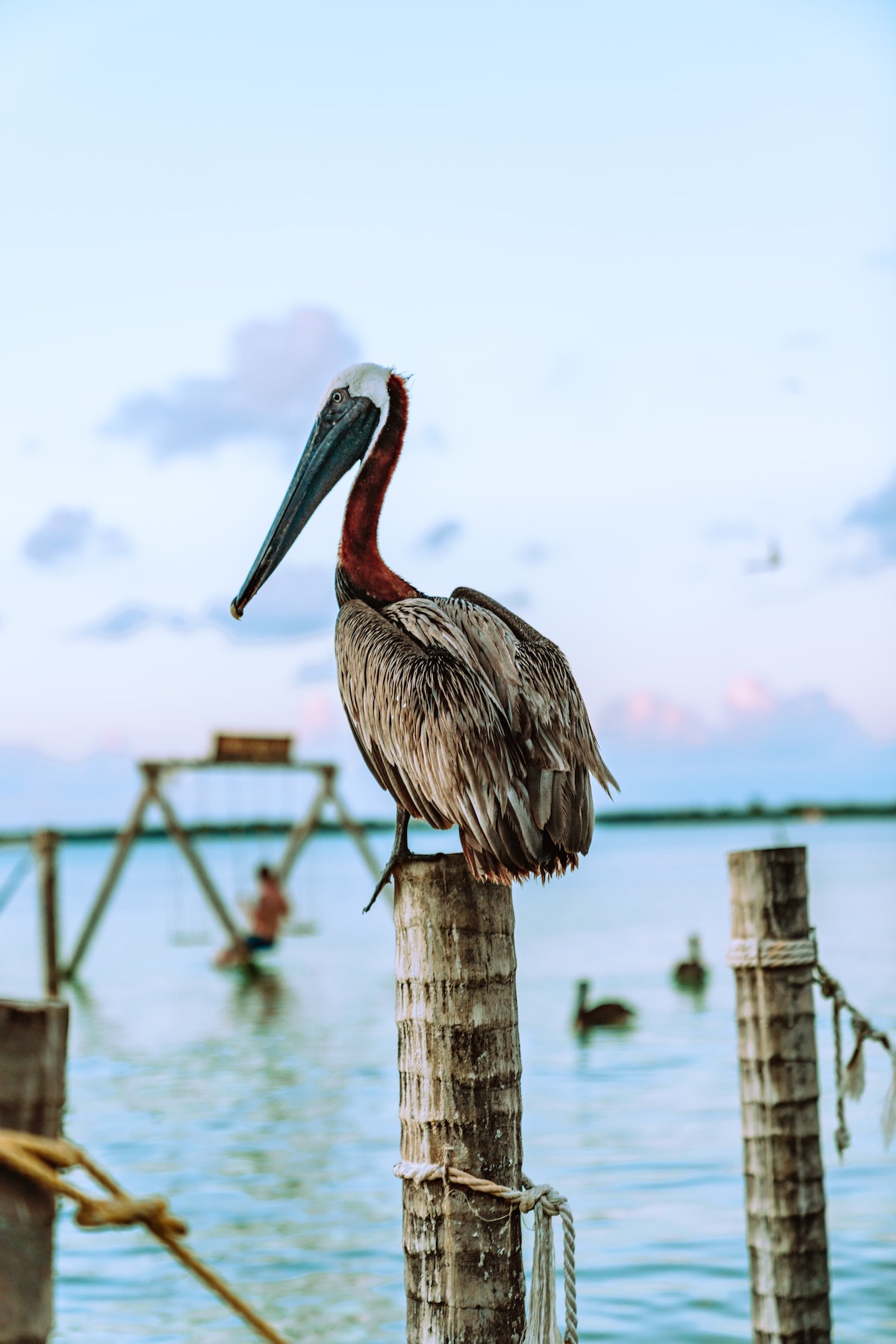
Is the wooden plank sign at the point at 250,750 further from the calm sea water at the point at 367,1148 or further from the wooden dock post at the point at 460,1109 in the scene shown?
the wooden dock post at the point at 460,1109

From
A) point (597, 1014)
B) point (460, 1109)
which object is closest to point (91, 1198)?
point (460, 1109)

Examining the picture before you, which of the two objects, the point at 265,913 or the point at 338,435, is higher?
the point at 265,913

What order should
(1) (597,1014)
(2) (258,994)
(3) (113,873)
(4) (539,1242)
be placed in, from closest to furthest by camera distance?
(4) (539,1242) → (1) (597,1014) → (3) (113,873) → (2) (258,994)

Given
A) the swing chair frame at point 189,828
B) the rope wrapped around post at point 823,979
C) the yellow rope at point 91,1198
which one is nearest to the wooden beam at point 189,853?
the swing chair frame at point 189,828

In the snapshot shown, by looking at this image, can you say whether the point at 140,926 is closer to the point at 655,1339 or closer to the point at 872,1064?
the point at 872,1064

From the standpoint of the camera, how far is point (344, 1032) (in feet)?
56.3

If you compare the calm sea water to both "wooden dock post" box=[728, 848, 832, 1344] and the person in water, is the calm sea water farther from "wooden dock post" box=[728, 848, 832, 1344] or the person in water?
"wooden dock post" box=[728, 848, 832, 1344]

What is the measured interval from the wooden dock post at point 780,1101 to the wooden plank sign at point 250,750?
557 inches

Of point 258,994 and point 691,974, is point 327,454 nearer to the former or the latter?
point 691,974

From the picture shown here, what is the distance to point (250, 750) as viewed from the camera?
62.7ft

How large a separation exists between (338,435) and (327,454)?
0.08 meters

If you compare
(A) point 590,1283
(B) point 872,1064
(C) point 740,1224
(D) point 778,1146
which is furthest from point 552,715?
(B) point 872,1064

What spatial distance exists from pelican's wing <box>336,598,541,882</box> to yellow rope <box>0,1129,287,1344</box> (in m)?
1.53

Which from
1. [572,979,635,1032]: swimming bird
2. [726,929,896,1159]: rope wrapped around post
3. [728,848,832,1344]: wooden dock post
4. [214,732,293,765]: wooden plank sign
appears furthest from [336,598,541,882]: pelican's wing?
[214,732,293,765]: wooden plank sign
